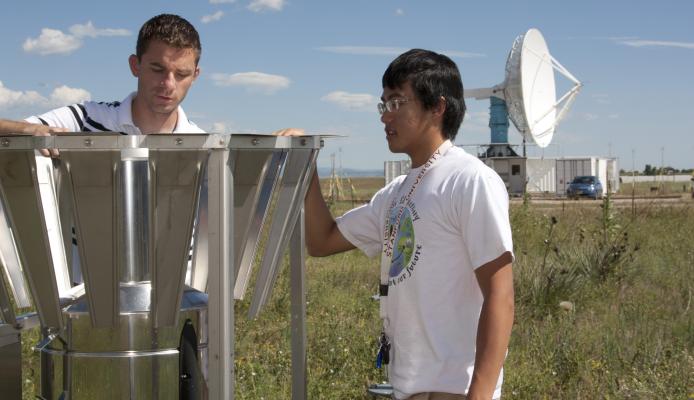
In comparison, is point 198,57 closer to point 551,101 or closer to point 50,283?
point 50,283

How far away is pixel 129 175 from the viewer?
2117 millimetres

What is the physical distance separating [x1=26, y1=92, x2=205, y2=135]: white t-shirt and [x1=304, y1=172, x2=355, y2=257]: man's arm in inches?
20.3

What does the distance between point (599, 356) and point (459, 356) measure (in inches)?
129

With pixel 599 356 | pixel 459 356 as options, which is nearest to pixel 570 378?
pixel 599 356

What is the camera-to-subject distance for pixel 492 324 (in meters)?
2.21

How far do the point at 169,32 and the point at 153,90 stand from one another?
0.19m

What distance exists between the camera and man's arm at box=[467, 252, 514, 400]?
7.19 ft

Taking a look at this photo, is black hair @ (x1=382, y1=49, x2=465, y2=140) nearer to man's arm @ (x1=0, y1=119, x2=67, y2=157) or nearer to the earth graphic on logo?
the earth graphic on logo

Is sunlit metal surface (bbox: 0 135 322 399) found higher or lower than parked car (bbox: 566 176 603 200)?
lower

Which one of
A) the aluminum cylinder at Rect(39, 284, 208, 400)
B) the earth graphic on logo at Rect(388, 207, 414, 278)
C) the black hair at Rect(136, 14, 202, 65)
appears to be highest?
the black hair at Rect(136, 14, 202, 65)

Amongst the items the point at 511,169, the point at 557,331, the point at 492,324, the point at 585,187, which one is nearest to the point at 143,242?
the point at 492,324

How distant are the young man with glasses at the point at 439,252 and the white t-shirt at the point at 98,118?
757 mm

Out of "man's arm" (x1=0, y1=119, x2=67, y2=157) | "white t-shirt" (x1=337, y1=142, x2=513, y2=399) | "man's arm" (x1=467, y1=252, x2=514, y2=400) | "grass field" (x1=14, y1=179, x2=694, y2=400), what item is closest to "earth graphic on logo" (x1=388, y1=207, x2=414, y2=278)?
"white t-shirt" (x1=337, y1=142, x2=513, y2=399)

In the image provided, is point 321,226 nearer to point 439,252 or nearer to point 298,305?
point 298,305
